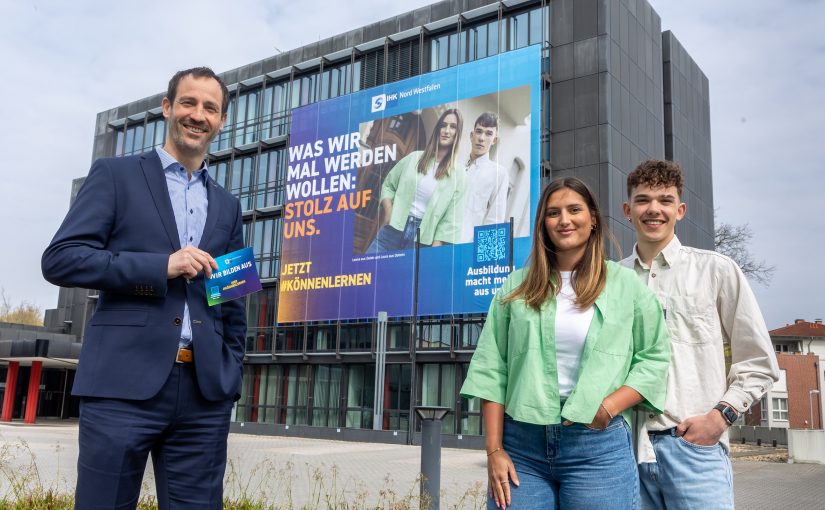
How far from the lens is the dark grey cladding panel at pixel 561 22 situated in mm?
29250

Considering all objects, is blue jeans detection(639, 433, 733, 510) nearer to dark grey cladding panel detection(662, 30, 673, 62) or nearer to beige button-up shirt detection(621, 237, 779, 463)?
beige button-up shirt detection(621, 237, 779, 463)

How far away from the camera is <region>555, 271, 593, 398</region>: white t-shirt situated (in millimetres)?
2785

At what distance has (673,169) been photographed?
337cm

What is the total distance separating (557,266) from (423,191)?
2644 cm

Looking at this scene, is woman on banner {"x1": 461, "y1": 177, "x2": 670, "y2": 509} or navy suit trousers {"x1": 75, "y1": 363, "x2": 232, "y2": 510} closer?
navy suit trousers {"x1": 75, "y1": 363, "x2": 232, "y2": 510}

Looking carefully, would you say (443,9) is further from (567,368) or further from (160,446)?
(160,446)

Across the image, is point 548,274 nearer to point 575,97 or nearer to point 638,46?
point 575,97

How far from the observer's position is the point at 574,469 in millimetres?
2676

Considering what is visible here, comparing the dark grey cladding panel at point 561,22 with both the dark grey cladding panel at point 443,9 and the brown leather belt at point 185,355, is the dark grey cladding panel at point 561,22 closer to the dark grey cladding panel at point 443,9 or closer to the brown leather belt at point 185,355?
the dark grey cladding panel at point 443,9

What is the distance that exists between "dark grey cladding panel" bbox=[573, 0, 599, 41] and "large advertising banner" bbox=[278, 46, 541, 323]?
2.20m

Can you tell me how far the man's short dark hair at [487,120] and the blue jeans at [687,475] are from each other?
25740mm

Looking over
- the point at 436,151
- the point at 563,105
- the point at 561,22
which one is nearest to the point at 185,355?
the point at 436,151

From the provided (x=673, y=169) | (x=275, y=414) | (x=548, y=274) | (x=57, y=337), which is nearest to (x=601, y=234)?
(x=548, y=274)

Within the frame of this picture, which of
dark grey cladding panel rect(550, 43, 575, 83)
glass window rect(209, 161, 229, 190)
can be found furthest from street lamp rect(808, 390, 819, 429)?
glass window rect(209, 161, 229, 190)
